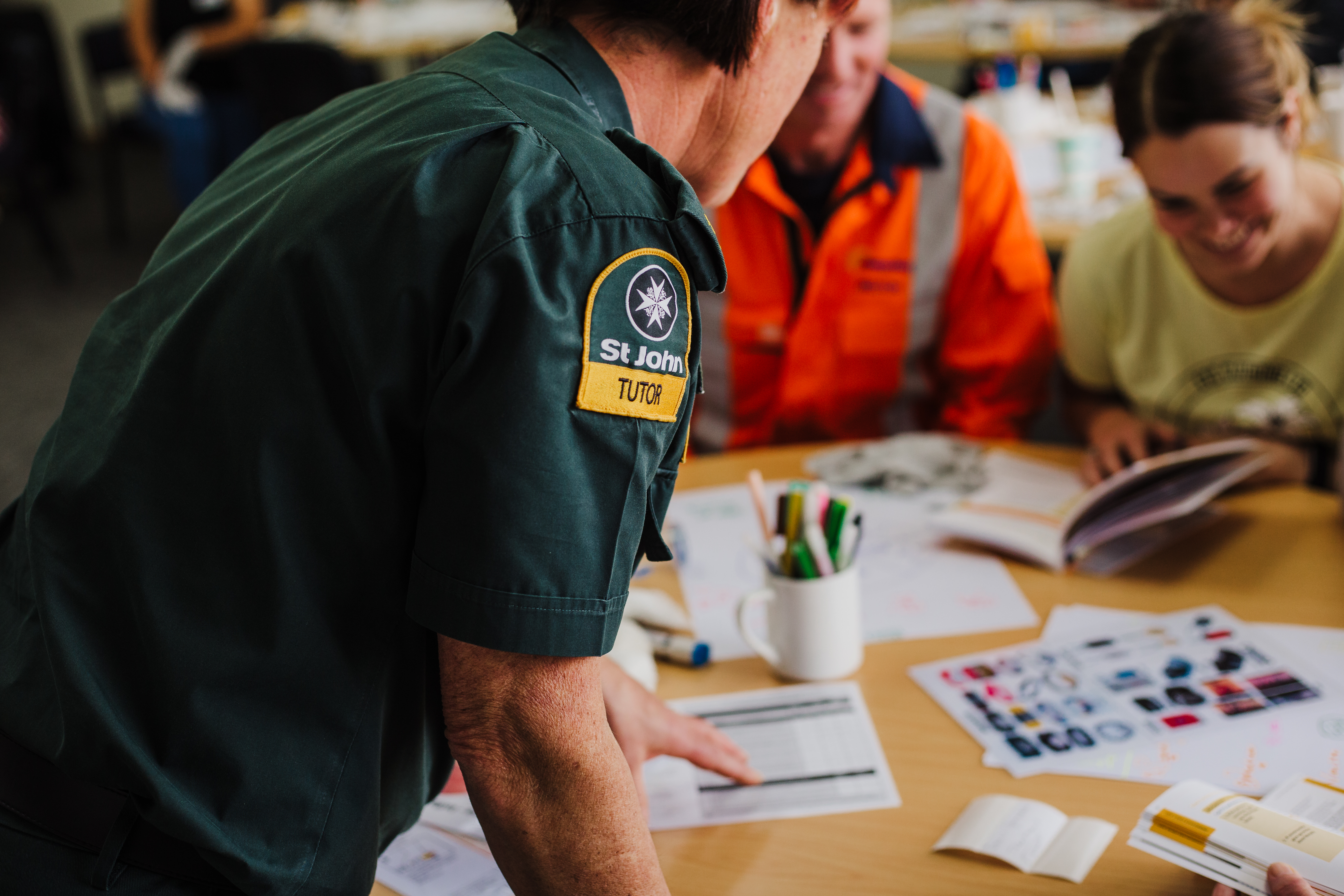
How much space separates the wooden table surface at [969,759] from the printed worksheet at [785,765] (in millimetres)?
13

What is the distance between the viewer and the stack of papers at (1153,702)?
0.97 metres

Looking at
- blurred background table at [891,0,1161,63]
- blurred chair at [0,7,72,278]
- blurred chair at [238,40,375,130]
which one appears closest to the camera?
blurred background table at [891,0,1161,63]

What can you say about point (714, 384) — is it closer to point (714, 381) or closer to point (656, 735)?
point (714, 381)

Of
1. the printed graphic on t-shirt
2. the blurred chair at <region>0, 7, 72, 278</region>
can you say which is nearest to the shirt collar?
the printed graphic on t-shirt

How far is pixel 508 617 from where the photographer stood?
629mm

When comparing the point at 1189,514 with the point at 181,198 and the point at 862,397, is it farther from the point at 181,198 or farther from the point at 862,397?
the point at 181,198

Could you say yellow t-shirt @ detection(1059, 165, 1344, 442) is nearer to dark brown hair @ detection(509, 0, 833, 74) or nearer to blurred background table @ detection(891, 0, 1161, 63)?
dark brown hair @ detection(509, 0, 833, 74)

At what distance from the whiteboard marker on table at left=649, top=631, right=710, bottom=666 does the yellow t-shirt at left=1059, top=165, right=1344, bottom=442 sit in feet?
3.18

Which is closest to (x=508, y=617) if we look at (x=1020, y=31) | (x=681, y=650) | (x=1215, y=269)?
(x=681, y=650)

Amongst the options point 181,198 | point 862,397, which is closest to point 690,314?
point 862,397

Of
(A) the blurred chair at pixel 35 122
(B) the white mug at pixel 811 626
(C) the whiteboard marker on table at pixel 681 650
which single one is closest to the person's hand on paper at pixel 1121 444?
(B) the white mug at pixel 811 626

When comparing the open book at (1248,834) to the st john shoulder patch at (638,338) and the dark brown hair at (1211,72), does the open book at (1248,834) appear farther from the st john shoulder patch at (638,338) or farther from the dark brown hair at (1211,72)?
the dark brown hair at (1211,72)

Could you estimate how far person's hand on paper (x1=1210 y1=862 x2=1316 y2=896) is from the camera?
2.49 feet

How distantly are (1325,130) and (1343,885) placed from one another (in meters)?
2.10
